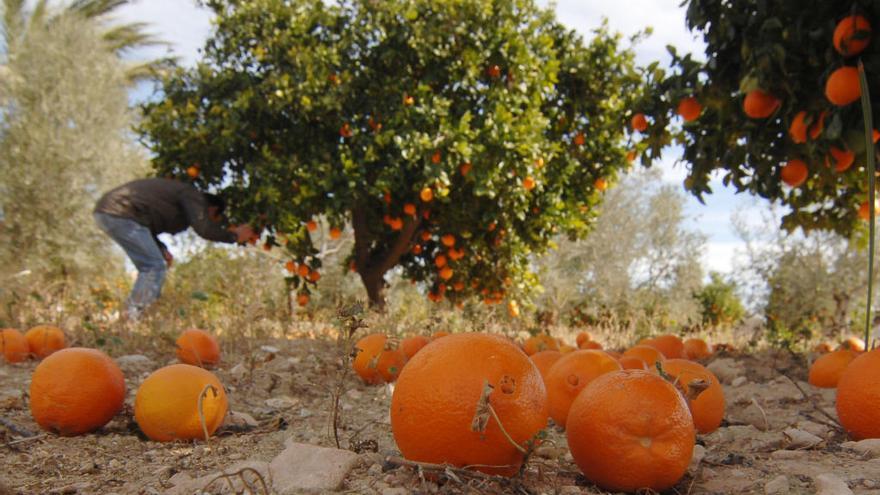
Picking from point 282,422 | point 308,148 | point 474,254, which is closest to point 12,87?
point 308,148

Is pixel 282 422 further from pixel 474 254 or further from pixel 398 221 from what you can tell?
pixel 474 254

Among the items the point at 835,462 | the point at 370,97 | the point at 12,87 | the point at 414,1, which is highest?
the point at 12,87

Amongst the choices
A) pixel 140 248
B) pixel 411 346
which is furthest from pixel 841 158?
pixel 140 248

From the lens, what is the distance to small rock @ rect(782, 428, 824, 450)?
186 cm

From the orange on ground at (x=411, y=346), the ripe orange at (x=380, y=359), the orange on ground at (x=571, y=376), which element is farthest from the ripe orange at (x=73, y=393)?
the orange on ground at (x=571, y=376)

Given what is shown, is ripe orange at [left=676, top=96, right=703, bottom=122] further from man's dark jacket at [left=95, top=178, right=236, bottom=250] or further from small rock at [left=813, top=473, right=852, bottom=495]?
man's dark jacket at [left=95, top=178, right=236, bottom=250]

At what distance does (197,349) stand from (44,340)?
1006 millimetres

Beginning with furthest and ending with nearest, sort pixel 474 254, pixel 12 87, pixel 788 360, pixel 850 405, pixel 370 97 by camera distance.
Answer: pixel 12 87 < pixel 474 254 < pixel 370 97 < pixel 788 360 < pixel 850 405

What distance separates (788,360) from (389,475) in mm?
3563

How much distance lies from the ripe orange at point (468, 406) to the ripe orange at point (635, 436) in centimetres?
14

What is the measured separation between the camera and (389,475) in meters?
1.41

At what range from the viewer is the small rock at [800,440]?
6.12ft

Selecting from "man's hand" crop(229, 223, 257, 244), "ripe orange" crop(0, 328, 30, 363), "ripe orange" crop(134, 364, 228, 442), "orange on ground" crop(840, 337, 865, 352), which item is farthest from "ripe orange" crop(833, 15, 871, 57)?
"man's hand" crop(229, 223, 257, 244)

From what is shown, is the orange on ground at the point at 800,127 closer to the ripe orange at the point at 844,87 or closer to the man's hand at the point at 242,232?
the ripe orange at the point at 844,87
